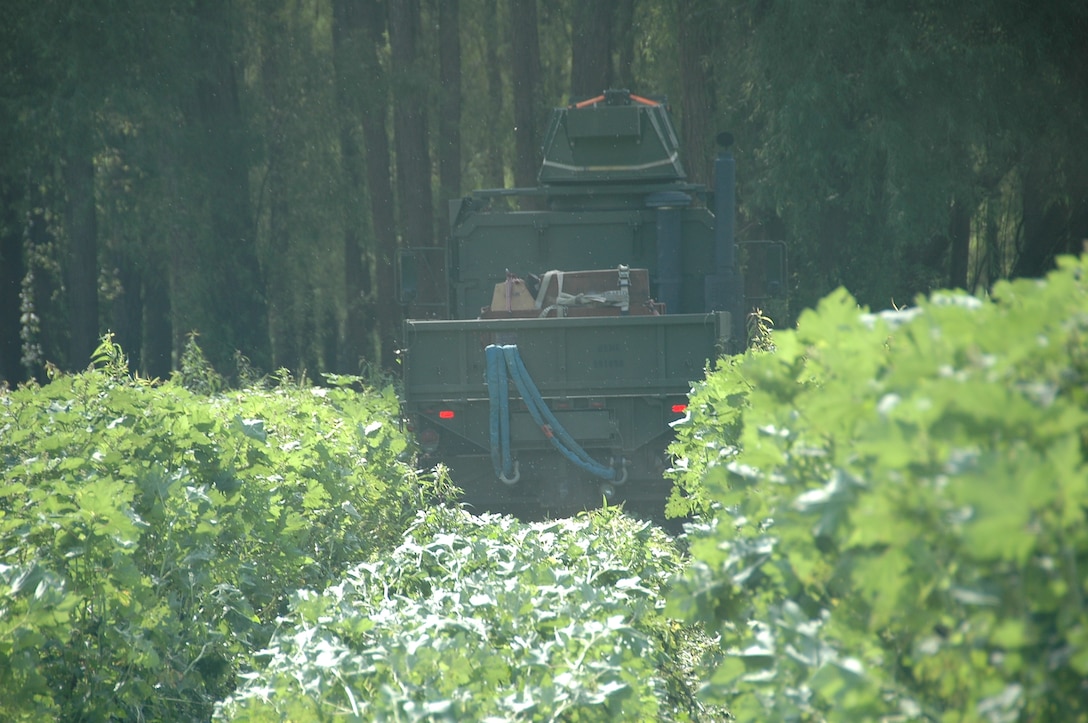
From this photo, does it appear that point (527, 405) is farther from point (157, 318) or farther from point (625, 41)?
point (157, 318)

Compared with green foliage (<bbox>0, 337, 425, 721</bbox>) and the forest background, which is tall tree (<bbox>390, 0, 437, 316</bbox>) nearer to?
the forest background

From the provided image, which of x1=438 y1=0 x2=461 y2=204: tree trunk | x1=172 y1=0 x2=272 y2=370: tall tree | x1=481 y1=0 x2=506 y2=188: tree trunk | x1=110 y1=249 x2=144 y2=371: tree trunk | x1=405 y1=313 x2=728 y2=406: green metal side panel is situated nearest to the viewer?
x1=405 y1=313 x2=728 y2=406: green metal side panel

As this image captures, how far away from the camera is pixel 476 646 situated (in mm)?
4734

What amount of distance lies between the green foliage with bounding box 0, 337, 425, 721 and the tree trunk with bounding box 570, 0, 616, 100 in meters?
20.0

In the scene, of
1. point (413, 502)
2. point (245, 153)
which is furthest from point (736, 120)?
point (413, 502)

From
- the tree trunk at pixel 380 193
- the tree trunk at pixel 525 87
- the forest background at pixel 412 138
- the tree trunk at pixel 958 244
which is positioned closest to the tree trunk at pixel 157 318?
the forest background at pixel 412 138

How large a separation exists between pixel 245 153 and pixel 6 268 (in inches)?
204

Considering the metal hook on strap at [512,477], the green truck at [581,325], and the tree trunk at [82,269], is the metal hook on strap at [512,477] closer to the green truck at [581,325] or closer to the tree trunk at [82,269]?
the green truck at [581,325]

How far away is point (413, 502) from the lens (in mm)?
9312

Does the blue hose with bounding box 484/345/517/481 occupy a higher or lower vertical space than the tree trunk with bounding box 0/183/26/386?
higher

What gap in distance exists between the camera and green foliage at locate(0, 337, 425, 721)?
16.4 ft

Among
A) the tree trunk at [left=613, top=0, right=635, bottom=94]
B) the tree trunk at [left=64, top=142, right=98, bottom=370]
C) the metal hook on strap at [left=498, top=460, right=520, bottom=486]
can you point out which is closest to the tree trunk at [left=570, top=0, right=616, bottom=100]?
the tree trunk at [left=613, top=0, right=635, bottom=94]

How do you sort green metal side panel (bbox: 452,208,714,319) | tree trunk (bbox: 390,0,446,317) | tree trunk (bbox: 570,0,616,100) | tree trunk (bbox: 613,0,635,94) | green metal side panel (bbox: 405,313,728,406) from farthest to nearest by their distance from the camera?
1. tree trunk (bbox: 613,0,635,94)
2. tree trunk (bbox: 390,0,446,317)
3. tree trunk (bbox: 570,0,616,100)
4. green metal side panel (bbox: 452,208,714,319)
5. green metal side panel (bbox: 405,313,728,406)

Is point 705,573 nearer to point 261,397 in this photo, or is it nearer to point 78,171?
point 261,397
